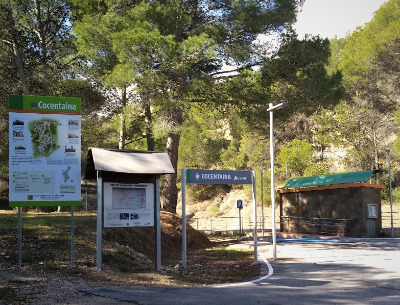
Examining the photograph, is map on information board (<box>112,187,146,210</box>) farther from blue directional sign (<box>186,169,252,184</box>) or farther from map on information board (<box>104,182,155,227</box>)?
blue directional sign (<box>186,169,252,184</box>)

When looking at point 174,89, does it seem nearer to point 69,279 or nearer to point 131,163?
point 131,163

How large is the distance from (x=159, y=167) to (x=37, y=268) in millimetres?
3633

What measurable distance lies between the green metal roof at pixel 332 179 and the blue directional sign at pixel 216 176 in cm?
1446

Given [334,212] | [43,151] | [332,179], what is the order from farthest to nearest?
[332,179]
[334,212]
[43,151]

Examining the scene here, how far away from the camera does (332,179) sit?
27906 millimetres

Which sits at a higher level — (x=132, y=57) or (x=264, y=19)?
(x=264, y=19)

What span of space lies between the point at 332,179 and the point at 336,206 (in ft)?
5.64

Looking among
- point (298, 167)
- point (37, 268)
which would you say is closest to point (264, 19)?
point (37, 268)

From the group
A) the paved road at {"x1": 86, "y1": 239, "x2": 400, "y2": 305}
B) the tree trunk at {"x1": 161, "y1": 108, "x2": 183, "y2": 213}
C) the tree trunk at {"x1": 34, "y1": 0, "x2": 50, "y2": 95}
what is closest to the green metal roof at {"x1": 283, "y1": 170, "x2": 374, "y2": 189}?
the tree trunk at {"x1": 161, "y1": 108, "x2": 183, "y2": 213}

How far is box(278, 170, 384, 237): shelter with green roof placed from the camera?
85.4ft

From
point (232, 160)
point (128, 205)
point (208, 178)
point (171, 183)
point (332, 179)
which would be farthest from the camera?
point (232, 160)

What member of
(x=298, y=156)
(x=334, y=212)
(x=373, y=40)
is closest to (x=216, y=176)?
(x=334, y=212)

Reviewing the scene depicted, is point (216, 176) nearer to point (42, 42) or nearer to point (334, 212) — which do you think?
point (42, 42)

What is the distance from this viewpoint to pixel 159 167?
11.8m
